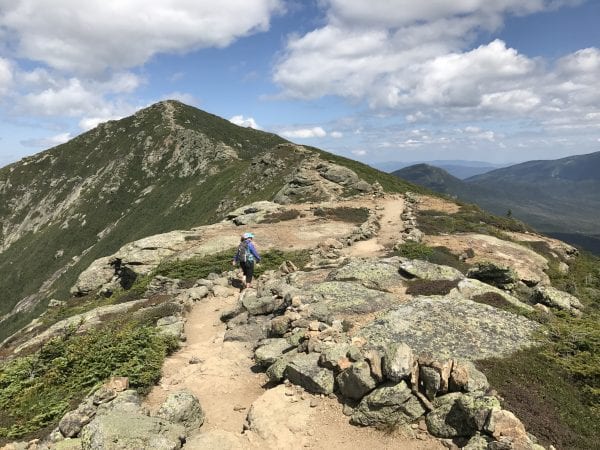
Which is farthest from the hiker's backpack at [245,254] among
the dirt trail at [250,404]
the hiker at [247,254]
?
the dirt trail at [250,404]

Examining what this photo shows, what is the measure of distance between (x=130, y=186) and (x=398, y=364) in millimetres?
149399

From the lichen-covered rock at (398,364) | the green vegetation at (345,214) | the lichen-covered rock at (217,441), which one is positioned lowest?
the lichen-covered rock at (217,441)

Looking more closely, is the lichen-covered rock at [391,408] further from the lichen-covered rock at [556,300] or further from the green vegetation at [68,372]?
the lichen-covered rock at [556,300]

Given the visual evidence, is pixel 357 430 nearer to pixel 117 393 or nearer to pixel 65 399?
pixel 117 393

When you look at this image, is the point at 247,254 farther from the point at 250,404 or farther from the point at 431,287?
the point at 250,404

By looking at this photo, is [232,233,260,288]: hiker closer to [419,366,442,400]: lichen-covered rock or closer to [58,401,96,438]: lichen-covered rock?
[58,401,96,438]: lichen-covered rock

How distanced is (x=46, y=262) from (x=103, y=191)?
32310mm

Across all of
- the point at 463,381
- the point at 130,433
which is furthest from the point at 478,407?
the point at 130,433

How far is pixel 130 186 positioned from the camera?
5719 inches

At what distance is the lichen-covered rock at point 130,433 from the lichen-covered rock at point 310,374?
3.68 meters

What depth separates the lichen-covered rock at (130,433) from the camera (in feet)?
31.9

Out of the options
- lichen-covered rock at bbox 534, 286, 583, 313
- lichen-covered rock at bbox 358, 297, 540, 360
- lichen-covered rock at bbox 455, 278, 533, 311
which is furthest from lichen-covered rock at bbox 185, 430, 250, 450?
lichen-covered rock at bbox 534, 286, 583, 313

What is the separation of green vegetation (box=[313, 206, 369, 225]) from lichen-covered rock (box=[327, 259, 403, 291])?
21.8 metres

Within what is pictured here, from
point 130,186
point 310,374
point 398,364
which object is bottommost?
point 310,374
